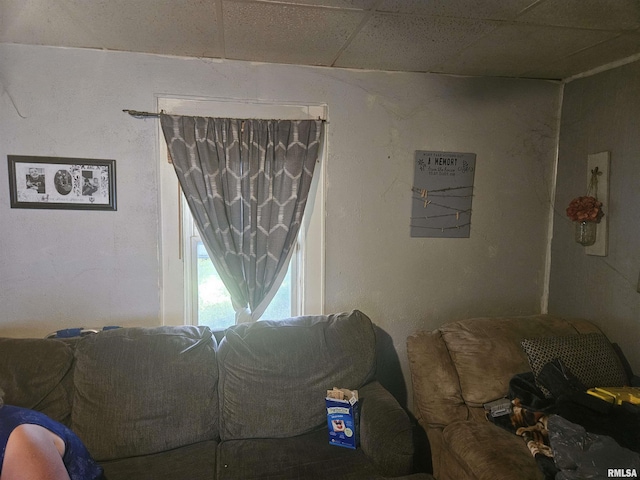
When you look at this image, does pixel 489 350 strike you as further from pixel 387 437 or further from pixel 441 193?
pixel 441 193

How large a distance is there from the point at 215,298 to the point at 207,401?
70cm

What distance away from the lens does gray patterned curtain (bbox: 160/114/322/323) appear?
82.0 inches

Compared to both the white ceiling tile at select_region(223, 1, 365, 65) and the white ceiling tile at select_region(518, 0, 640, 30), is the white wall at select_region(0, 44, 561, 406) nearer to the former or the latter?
the white ceiling tile at select_region(223, 1, 365, 65)

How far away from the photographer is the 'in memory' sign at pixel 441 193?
93.7 inches

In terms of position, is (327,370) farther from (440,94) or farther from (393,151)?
(440,94)

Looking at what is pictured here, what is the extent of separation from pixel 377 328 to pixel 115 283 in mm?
1639

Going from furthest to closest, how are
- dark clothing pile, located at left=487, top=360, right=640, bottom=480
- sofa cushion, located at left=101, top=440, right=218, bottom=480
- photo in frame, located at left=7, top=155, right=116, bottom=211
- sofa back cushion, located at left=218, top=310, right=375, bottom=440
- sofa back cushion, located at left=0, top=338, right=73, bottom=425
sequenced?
photo in frame, located at left=7, top=155, right=116, bottom=211, sofa back cushion, located at left=218, top=310, right=375, bottom=440, sofa back cushion, located at left=0, top=338, right=73, bottom=425, sofa cushion, located at left=101, top=440, right=218, bottom=480, dark clothing pile, located at left=487, top=360, right=640, bottom=480

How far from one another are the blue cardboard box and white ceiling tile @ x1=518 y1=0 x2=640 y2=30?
1.90m

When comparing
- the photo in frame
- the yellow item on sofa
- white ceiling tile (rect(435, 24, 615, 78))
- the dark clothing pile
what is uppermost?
white ceiling tile (rect(435, 24, 615, 78))

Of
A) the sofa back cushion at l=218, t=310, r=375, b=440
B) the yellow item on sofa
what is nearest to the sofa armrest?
the sofa back cushion at l=218, t=310, r=375, b=440

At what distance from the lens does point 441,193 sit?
2.41 m

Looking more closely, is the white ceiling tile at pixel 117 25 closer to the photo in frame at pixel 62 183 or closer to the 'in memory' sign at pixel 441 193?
the photo in frame at pixel 62 183

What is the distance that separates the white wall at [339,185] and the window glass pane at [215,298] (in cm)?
26

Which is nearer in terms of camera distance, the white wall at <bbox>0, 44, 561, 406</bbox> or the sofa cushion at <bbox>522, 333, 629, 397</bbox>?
the sofa cushion at <bbox>522, 333, 629, 397</bbox>
